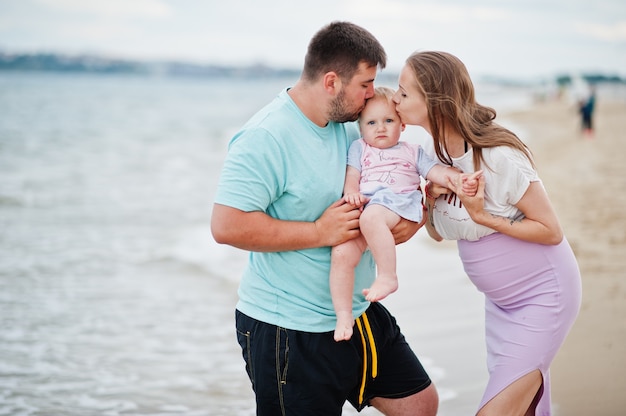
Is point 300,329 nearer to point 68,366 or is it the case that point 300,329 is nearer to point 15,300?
point 68,366

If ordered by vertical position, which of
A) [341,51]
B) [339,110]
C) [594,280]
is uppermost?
[341,51]

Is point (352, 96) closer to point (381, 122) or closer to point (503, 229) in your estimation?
point (381, 122)

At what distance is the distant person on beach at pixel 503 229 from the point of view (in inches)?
119

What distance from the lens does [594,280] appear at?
6809 millimetres

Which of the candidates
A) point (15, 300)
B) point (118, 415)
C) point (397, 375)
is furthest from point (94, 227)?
point (397, 375)

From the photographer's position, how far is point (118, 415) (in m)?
4.98

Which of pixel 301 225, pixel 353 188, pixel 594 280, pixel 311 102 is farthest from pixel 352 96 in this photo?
pixel 594 280

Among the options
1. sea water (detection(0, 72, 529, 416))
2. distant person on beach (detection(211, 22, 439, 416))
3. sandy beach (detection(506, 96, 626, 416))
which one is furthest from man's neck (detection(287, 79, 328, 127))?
sandy beach (detection(506, 96, 626, 416))

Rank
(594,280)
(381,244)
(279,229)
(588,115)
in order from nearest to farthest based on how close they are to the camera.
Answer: (279,229) → (381,244) → (594,280) → (588,115)

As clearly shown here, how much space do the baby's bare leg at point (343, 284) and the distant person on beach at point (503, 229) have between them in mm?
515

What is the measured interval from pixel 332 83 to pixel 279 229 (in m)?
0.71

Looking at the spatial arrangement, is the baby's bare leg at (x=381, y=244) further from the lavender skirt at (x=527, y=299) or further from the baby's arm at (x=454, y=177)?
the lavender skirt at (x=527, y=299)

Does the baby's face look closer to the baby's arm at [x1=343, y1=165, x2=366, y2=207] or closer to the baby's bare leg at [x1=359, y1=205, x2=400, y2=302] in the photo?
the baby's arm at [x1=343, y1=165, x2=366, y2=207]

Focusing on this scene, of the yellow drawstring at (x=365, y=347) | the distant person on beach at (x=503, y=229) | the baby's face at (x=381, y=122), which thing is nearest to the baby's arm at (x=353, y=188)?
the baby's face at (x=381, y=122)
